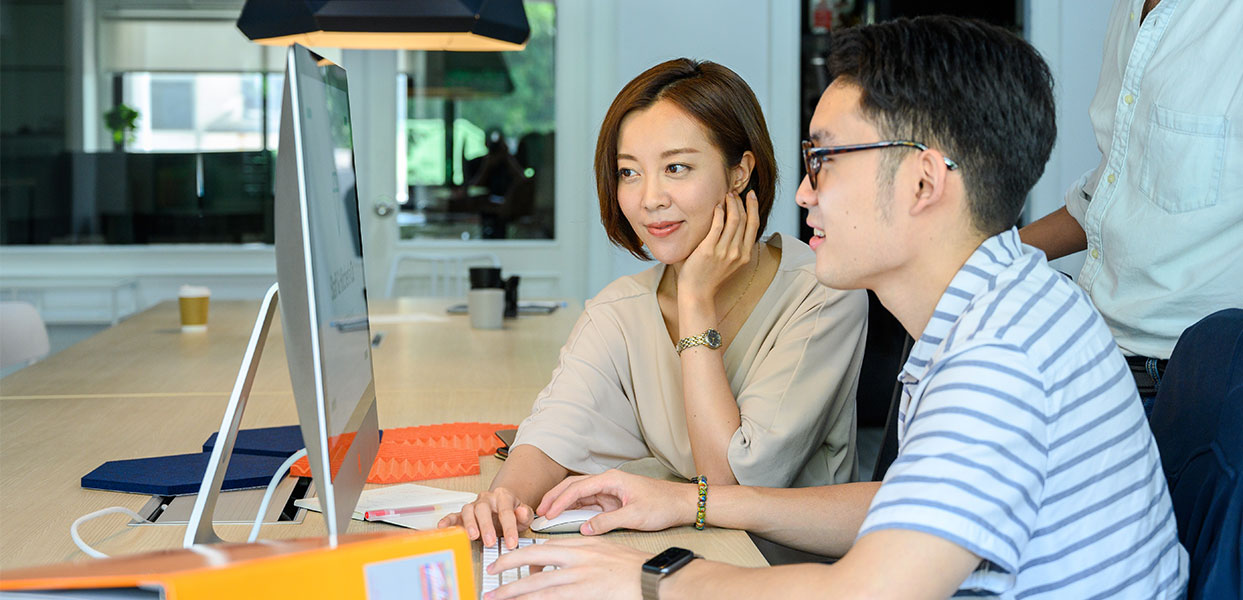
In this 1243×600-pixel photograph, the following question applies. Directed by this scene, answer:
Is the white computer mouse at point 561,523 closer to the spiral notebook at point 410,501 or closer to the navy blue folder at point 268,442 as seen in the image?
the spiral notebook at point 410,501

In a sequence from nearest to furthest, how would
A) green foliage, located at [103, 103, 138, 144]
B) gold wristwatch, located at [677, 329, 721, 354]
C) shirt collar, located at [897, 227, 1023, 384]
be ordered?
shirt collar, located at [897, 227, 1023, 384], gold wristwatch, located at [677, 329, 721, 354], green foliage, located at [103, 103, 138, 144]

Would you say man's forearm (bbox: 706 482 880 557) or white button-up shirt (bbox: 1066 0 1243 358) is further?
white button-up shirt (bbox: 1066 0 1243 358)

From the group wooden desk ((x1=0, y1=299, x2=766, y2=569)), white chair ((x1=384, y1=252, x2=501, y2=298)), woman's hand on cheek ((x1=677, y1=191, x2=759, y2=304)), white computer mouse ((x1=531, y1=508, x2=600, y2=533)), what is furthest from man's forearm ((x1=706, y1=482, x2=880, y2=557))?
white chair ((x1=384, y1=252, x2=501, y2=298))

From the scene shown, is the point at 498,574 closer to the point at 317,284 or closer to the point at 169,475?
the point at 317,284

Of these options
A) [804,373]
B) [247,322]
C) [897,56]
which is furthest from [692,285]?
[247,322]

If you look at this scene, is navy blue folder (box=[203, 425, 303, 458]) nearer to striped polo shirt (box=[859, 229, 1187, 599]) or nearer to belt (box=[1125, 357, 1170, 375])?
striped polo shirt (box=[859, 229, 1187, 599])

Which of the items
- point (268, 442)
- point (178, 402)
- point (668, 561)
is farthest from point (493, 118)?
point (668, 561)

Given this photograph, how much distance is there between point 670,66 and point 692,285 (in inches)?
13.8

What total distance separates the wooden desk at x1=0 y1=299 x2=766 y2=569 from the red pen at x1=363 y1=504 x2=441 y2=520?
0.06ft

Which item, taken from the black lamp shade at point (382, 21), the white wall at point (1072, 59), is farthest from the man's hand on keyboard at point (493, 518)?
the white wall at point (1072, 59)

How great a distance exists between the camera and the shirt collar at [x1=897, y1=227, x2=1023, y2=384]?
97cm

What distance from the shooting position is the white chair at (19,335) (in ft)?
9.65

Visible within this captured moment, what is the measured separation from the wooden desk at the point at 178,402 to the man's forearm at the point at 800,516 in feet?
0.09

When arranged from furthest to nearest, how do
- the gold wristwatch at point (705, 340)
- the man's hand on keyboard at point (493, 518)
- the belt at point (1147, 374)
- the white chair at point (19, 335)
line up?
the white chair at point (19, 335), the belt at point (1147, 374), the gold wristwatch at point (705, 340), the man's hand on keyboard at point (493, 518)
